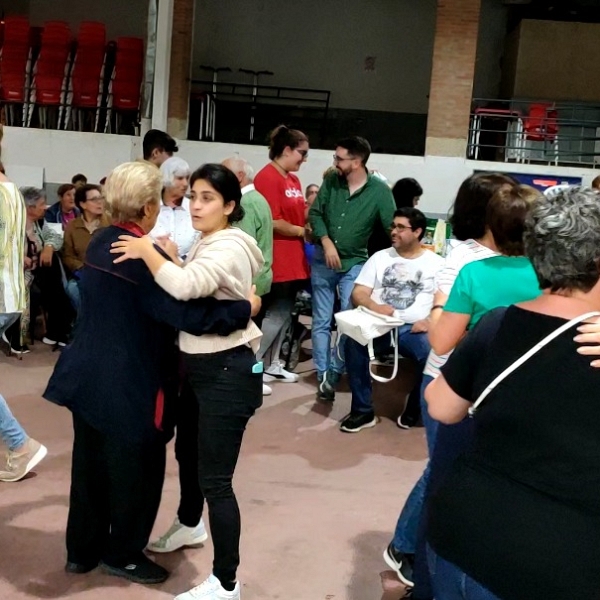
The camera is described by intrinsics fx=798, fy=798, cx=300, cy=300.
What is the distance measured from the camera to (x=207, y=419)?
227cm

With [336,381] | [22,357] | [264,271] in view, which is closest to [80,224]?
[22,357]

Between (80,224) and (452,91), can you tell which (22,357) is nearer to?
(80,224)

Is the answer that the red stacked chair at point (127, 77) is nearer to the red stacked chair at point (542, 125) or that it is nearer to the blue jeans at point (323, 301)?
the red stacked chair at point (542, 125)

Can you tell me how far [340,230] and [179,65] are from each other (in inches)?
294

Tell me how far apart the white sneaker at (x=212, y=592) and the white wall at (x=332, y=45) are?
12.0 meters

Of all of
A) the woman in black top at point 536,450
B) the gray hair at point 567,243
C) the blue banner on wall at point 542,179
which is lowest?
the woman in black top at point 536,450

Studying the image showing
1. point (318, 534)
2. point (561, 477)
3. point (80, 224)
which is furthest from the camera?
point (80, 224)

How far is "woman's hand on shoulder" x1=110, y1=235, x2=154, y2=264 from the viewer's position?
2220 millimetres

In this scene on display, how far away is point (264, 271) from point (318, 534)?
1832 mm

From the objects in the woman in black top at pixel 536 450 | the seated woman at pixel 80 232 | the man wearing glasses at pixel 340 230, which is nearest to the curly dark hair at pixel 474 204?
the woman in black top at pixel 536 450

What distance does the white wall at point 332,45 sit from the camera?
13422mm

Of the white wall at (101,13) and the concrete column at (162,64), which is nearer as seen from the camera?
the concrete column at (162,64)

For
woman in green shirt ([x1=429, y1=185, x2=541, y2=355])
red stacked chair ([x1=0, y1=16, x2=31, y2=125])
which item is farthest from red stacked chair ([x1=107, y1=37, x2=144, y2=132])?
woman in green shirt ([x1=429, y1=185, x2=541, y2=355])

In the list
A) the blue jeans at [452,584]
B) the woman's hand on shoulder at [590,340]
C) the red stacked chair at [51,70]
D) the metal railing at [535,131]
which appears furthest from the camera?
the red stacked chair at [51,70]
